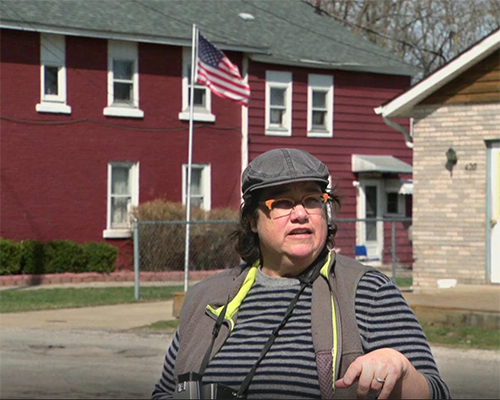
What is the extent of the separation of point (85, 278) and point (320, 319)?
70.9 ft

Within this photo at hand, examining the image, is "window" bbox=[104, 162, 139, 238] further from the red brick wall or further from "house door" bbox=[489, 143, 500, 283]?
"house door" bbox=[489, 143, 500, 283]

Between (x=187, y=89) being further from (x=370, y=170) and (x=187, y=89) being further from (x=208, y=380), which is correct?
(x=208, y=380)

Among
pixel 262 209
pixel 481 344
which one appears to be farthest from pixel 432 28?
pixel 262 209

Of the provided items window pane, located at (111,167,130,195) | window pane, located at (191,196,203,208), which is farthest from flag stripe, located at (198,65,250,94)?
window pane, located at (191,196,203,208)

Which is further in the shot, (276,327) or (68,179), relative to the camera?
(68,179)

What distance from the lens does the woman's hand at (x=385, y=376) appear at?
3.19 metres

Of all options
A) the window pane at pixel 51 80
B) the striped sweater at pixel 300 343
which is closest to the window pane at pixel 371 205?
the window pane at pixel 51 80

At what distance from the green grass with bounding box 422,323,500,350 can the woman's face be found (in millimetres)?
9116

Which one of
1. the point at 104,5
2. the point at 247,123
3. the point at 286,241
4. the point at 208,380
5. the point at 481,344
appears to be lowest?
the point at 481,344

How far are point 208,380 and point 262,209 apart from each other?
0.63 meters

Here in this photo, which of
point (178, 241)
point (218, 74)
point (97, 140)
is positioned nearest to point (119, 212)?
point (97, 140)

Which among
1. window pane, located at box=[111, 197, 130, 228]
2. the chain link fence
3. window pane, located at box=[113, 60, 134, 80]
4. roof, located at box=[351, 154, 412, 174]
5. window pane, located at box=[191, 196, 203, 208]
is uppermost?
window pane, located at box=[113, 60, 134, 80]

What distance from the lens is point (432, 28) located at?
4512 cm

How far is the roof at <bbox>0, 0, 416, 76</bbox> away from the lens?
26094mm
